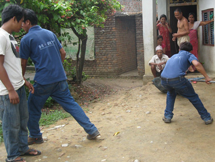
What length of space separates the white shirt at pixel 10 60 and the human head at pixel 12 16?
0.13m

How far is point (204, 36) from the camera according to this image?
8664mm

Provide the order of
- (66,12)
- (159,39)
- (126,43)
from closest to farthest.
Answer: (66,12) → (159,39) → (126,43)

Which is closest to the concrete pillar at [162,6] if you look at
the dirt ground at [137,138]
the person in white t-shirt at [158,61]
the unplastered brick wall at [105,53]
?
the unplastered brick wall at [105,53]

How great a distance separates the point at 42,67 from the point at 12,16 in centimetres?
80

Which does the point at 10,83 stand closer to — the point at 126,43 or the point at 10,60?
the point at 10,60

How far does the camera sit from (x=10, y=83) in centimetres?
312

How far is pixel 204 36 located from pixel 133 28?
15.7 ft

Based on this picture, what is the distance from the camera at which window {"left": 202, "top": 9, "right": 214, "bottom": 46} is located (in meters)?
8.08

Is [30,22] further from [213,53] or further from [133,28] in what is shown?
[133,28]

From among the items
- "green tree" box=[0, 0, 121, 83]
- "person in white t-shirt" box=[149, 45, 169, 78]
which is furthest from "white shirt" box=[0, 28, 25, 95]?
"person in white t-shirt" box=[149, 45, 169, 78]

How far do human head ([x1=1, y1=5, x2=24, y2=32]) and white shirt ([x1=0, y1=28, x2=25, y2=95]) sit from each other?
133mm

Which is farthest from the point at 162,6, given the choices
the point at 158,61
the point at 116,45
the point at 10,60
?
the point at 10,60

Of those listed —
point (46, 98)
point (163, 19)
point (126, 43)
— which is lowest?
point (46, 98)

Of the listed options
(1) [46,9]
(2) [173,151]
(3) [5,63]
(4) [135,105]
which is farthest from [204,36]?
(3) [5,63]
